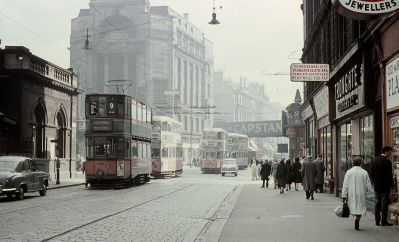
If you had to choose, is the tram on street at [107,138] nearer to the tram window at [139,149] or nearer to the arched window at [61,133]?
the tram window at [139,149]

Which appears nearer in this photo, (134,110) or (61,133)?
(134,110)

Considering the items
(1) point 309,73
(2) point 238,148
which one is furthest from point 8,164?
(2) point 238,148

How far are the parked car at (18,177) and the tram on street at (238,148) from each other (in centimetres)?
4506

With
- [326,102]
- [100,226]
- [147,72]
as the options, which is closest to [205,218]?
[100,226]

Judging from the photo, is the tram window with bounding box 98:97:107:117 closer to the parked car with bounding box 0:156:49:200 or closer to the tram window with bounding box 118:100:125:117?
the tram window with bounding box 118:100:125:117

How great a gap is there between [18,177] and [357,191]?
1377 cm

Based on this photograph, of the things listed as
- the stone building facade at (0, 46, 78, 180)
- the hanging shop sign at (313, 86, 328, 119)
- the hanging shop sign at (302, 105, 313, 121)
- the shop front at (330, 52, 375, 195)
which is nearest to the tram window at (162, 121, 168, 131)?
the stone building facade at (0, 46, 78, 180)

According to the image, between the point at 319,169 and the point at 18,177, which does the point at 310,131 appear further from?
the point at 18,177

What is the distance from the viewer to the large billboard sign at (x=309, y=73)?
2344cm

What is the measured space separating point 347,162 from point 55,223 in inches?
458

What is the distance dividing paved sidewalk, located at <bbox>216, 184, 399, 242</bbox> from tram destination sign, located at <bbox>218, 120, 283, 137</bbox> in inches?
3382

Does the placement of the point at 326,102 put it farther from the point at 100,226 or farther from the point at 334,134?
the point at 100,226

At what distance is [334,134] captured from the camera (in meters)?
25.4

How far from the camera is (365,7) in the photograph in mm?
12172
